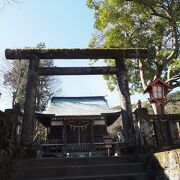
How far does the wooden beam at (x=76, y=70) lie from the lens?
11.2 metres

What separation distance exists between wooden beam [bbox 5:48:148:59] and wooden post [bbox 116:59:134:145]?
0.44 m

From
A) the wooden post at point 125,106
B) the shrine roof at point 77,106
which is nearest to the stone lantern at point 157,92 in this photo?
the wooden post at point 125,106

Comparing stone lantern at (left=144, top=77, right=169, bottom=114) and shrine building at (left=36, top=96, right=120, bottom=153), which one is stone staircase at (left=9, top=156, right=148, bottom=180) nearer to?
stone lantern at (left=144, top=77, right=169, bottom=114)

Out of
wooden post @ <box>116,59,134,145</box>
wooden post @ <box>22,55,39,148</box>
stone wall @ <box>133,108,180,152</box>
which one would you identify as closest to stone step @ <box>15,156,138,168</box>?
stone wall @ <box>133,108,180,152</box>

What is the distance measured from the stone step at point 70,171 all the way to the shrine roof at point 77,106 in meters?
12.3

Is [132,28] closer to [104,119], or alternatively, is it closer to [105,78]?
[105,78]

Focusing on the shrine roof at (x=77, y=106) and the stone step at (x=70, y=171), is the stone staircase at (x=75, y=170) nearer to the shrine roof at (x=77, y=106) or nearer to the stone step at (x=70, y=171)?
the stone step at (x=70, y=171)

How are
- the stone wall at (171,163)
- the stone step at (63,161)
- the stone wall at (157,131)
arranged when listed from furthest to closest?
the stone wall at (157,131) < the stone step at (63,161) < the stone wall at (171,163)

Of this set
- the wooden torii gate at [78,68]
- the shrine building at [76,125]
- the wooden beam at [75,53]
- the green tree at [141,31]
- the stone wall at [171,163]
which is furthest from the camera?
the shrine building at [76,125]

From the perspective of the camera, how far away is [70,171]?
271 inches

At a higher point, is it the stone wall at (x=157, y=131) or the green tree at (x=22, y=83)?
the green tree at (x=22, y=83)

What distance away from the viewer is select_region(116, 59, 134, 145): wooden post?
9805mm

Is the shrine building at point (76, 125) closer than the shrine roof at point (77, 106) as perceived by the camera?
Yes

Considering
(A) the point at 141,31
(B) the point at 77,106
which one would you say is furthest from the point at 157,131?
(B) the point at 77,106
